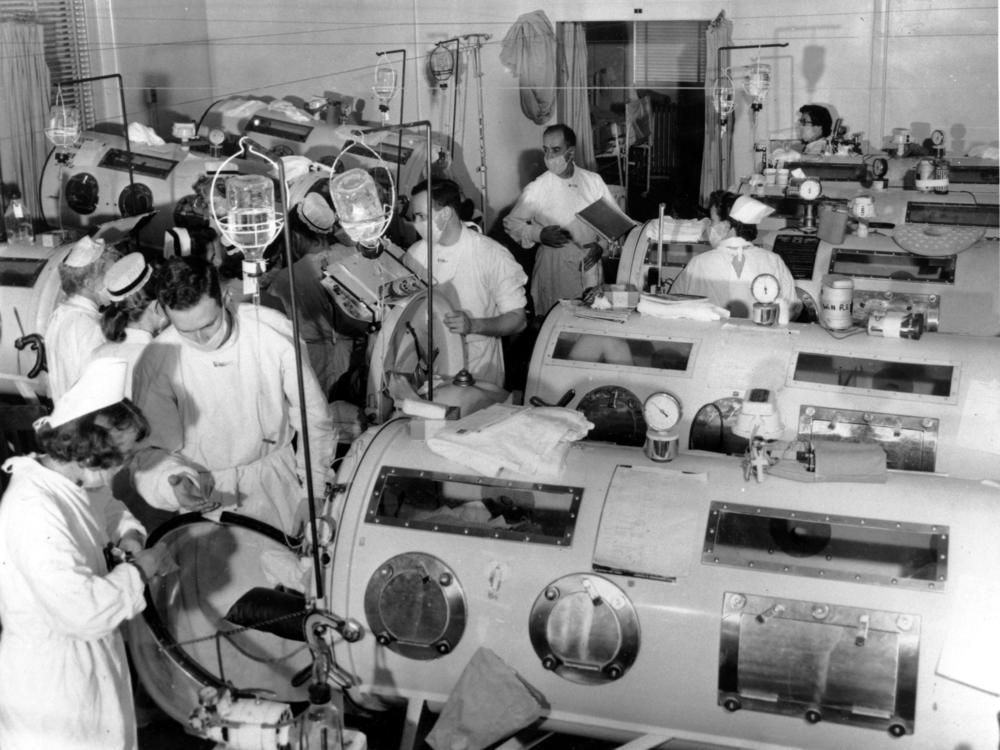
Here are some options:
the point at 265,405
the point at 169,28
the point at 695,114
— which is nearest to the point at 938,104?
the point at 695,114

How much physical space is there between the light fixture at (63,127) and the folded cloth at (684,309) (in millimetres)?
4376

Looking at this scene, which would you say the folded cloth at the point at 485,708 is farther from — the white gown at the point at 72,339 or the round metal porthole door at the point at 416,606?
the white gown at the point at 72,339

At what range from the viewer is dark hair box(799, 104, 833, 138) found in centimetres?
942

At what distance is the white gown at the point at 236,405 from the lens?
13.4 ft

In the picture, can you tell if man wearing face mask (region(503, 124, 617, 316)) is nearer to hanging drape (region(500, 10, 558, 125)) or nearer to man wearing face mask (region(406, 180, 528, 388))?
man wearing face mask (region(406, 180, 528, 388))

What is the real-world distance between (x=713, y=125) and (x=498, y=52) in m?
1.90

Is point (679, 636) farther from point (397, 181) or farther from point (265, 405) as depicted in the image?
point (397, 181)

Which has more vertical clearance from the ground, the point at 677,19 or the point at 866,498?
the point at 677,19

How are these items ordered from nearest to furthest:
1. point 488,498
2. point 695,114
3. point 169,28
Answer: point 488,498 < point 169,28 < point 695,114

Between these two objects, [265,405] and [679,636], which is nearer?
[679,636]

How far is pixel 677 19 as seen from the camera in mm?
9750

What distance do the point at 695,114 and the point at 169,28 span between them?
15.4 ft

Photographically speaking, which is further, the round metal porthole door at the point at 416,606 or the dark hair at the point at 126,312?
the dark hair at the point at 126,312

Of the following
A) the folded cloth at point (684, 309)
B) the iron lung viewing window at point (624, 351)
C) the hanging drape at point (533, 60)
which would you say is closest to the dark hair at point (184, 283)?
the iron lung viewing window at point (624, 351)
